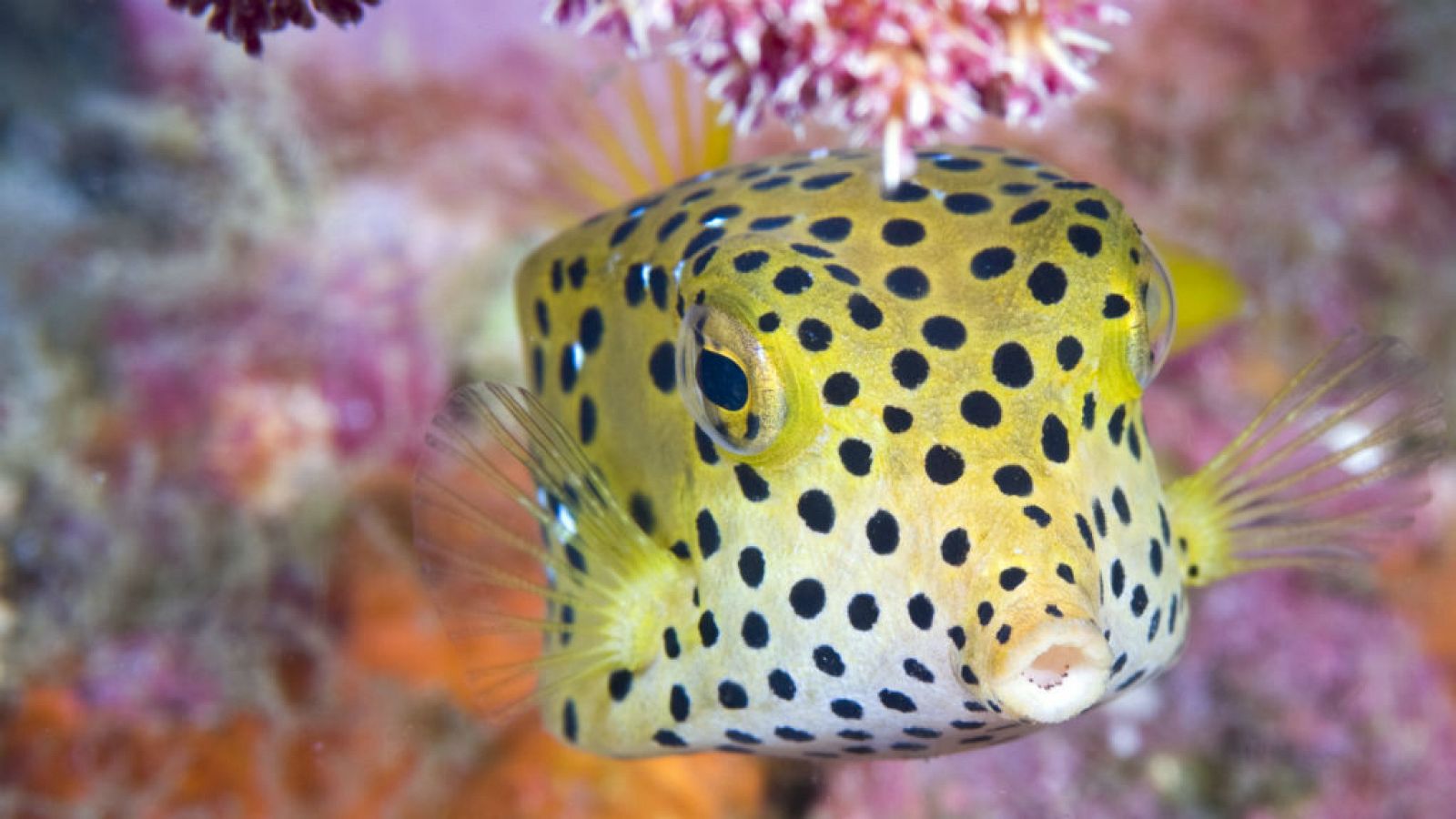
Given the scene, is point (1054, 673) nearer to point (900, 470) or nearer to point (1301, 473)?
point (900, 470)

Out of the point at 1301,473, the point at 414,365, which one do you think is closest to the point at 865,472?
the point at 1301,473

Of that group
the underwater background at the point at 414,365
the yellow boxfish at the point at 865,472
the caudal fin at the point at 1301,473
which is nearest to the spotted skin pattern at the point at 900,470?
the yellow boxfish at the point at 865,472

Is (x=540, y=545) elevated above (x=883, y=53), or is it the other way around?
(x=883, y=53)

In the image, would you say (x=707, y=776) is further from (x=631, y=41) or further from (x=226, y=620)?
(x=631, y=41)

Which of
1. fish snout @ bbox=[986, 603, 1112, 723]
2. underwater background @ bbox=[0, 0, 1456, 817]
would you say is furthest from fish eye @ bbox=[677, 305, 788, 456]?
underwater background @ bbox=[0, 0, 1456, 817]

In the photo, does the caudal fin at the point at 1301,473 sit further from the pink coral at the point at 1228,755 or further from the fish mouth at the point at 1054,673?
the pink coral at the point at 1228,755
